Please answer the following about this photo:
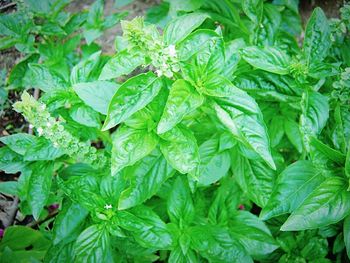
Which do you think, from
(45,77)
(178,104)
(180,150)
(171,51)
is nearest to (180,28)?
(171,51)

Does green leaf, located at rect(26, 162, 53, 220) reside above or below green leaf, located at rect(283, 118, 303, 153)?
above

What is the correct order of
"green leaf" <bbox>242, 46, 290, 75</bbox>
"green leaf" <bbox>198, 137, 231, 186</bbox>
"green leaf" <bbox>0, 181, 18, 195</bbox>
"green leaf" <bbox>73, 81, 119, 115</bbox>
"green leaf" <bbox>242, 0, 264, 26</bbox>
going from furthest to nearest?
"green leaf" <bbox>0, 181, 18, 195</bbox> → "green leaf" <bbox>242, 0, 264, 26</bbox> → "green leaf" <bbox>198, 137, 231, 186</bbox> → "green leaf" <bbox>242, 46, 290, 75</bbox> → "green leaf" <bbox>73, 81, 119, 115</bbox>

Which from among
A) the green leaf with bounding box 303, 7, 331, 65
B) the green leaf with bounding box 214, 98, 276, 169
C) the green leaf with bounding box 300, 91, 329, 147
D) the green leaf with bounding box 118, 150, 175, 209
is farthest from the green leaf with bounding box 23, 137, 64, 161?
the green leaf with bounding box 303, 7, 331, 65

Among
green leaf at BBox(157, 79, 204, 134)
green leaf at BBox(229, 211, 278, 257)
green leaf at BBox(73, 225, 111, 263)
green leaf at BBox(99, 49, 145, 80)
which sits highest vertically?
green leaf at BBox(99, 49, 145, 80)

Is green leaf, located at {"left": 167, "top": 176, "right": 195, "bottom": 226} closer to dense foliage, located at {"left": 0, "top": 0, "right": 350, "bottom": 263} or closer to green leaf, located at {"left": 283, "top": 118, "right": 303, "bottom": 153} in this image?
dense foliage, located at {"left": 0, "top": 0, "right": 350, "bottom": 263}

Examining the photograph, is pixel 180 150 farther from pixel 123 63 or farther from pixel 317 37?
pixel 317 37
